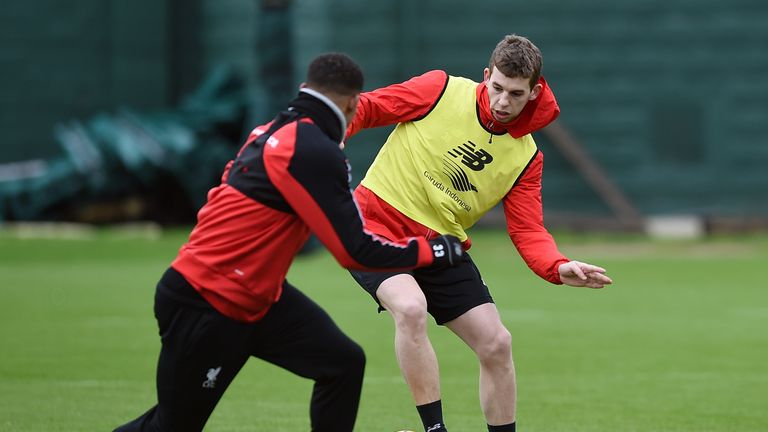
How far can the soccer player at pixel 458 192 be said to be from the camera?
7289mm

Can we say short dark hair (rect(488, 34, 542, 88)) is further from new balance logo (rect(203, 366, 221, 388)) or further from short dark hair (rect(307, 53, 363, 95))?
new balance logo (rect(203, 366, 221, 388))

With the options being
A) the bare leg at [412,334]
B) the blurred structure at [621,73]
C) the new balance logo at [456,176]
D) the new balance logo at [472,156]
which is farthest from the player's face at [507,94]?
the blurred structure at [621,73]

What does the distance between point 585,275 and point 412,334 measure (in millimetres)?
983

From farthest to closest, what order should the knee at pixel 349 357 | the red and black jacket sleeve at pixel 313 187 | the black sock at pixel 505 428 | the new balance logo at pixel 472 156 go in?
the new balance logo at pixel 472 156
the black sock at pixel 505 428
the knee at pixel 349 357
the red and black jacket sleeve at pixel 313 187

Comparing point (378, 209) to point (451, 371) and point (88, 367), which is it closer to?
point (451, 371)

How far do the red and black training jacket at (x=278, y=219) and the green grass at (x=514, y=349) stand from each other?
9.08 feet

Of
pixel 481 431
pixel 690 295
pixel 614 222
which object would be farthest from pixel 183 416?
pixel 614 222

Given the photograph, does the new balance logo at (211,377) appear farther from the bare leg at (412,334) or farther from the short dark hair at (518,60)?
the short dark hair at (518,60)

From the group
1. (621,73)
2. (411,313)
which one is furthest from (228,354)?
(621,73)

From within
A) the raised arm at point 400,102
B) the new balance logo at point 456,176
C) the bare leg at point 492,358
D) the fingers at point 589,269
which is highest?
the raised arm at point 400,102

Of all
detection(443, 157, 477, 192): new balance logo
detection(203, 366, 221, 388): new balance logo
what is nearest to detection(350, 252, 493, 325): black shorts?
detection(443, 157, 477, 192): new balance logo

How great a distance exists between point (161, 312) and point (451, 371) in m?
5.44

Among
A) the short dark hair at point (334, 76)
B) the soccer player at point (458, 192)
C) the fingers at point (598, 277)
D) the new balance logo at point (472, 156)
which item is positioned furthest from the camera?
the new balance logo at point (472, 156)

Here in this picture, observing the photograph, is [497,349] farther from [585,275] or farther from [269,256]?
[269,256]
